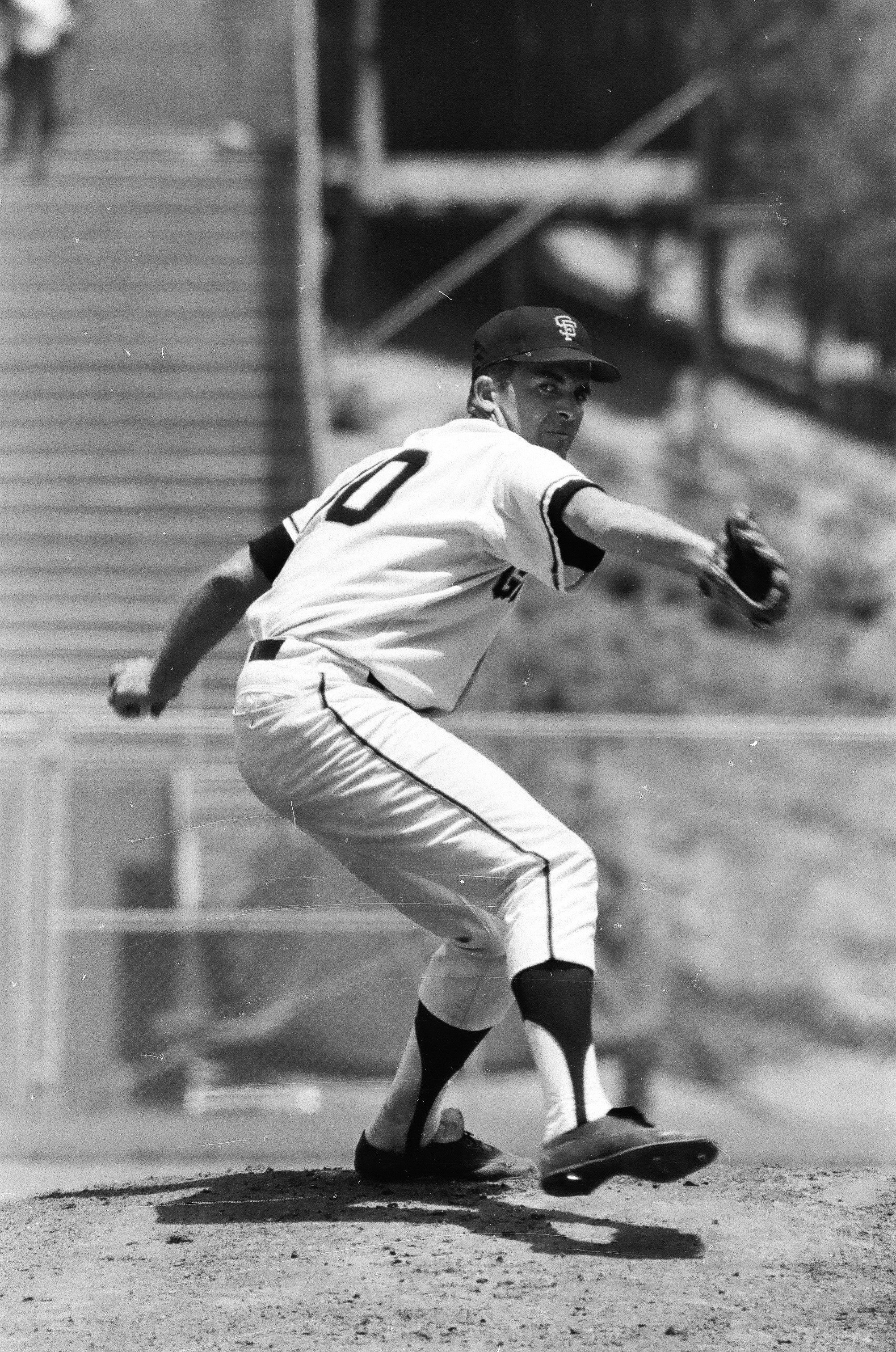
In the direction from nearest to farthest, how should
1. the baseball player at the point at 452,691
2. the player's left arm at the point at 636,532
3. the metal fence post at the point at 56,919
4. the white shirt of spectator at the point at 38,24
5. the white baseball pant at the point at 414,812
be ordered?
1. the player's left arm at the point at 636,532
2. the baseball player at the point at 452,691
3. the white baseball pant at the point at 414,812
4. the metal fence post at the point at 56,919
5. the white shirt of spectator at the point at 38,24

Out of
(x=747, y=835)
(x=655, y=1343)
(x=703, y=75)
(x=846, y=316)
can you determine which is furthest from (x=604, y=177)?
(x=655, y=1343)

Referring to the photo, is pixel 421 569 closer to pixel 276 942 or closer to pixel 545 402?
pixel 545 402

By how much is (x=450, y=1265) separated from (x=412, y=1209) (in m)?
0.36

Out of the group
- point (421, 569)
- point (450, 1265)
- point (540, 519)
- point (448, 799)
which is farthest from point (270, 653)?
point (450, 1265)

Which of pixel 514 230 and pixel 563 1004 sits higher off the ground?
pixel 514 230

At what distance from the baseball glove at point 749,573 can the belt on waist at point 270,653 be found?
0.68 metres

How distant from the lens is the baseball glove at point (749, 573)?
1.99 m

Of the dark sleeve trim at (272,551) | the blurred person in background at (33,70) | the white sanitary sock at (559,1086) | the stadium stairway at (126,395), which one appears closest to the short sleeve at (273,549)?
the dark sleeve trim at (272,551)

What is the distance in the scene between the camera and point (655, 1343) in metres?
2.05

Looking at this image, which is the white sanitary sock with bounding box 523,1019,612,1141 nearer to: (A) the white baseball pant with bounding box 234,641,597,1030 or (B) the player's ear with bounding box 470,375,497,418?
(A) the white baseball pant with bounding box 234,641,597,1030

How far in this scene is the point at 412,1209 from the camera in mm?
2693

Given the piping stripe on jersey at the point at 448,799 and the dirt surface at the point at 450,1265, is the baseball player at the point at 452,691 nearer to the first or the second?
the piping stripe on jersey at the point at 448,799

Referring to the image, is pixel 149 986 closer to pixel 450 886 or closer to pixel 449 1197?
pixel 449 1197

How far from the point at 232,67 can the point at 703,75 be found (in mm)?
2727
